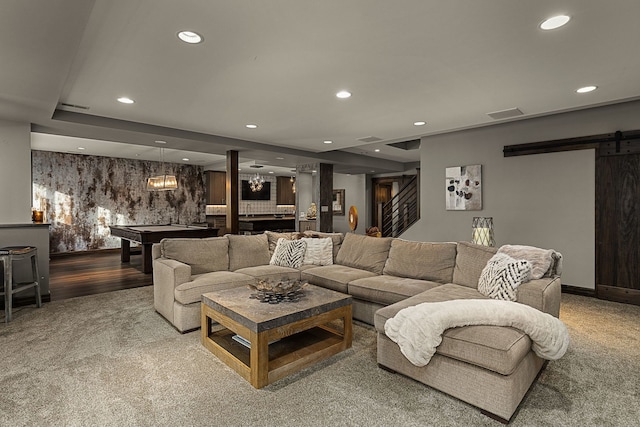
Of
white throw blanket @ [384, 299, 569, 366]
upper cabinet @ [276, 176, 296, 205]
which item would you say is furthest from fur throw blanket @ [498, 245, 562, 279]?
upper cabinet @ [276, 176, 296, 205]

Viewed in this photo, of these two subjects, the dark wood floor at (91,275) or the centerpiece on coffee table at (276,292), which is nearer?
the centerpiece on coffee table at (276,292)

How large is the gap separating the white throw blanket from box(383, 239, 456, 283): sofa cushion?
128 centimetres

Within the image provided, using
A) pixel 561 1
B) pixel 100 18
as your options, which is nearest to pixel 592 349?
pixel 561 1

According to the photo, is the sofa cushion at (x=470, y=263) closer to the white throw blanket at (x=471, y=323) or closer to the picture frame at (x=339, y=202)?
the white throw blanket at (x=471, y=323)

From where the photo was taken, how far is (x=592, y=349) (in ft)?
9.24

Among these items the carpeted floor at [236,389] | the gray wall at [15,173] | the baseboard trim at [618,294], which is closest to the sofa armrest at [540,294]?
the carpeted floor at [236,389]

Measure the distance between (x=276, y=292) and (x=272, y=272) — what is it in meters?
1.25

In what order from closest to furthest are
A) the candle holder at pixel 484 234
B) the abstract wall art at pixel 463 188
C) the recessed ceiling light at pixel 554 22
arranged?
the recessed ceiling light at pixel 554 22, the candle holder at pixel 484 234, the abstract wall art at pixel 463 188

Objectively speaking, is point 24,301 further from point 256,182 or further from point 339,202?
point 339,202

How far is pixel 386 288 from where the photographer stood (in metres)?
3.21

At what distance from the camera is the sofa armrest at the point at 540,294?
2.52 meters

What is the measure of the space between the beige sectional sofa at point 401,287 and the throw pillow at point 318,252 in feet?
0.39

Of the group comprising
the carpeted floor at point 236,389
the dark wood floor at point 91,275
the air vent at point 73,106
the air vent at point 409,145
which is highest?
the air vent at point 409,145

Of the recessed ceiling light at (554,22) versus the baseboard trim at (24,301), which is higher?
the recessed ceiling light at (554,22)
